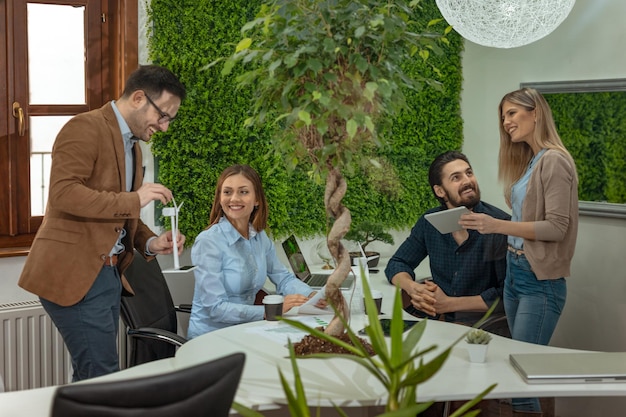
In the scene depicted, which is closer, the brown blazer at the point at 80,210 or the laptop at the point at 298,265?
the brown blazer at the point at 80,210

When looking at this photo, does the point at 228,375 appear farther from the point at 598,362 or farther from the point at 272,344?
the point at 598,362

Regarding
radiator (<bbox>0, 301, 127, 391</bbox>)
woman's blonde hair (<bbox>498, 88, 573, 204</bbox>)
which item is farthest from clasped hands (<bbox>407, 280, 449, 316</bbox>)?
radiator (<bbox>0, 301, 127, 391</bbox>)

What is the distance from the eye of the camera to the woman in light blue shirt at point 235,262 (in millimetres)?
3234

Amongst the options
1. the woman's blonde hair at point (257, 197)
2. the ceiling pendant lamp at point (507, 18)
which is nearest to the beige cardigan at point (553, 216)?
the ceiling pendant lamp at point (507, 18)

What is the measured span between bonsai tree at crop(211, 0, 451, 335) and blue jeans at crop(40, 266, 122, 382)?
1.05 metres

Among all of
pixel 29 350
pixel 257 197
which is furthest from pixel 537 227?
pixel 29 350

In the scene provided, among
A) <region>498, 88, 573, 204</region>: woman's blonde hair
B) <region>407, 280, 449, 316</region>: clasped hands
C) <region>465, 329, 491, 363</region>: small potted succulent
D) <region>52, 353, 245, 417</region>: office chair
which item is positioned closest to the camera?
<region>52, 353, 245, 417</region>: office chair

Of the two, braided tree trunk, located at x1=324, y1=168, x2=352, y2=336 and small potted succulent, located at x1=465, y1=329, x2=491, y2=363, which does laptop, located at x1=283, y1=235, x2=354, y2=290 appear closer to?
braided tree trunk, located at x1=324, y1=168, x2=352, y2=336

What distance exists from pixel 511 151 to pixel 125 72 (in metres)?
2.02

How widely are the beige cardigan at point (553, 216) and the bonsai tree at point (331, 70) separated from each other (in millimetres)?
968

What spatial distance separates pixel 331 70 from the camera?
246cm

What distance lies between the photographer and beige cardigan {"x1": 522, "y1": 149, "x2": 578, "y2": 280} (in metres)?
3.29

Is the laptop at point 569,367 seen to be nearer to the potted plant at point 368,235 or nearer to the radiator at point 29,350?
the potted plant at point 368,235

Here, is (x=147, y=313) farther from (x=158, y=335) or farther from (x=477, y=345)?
(x=477, y=345)
